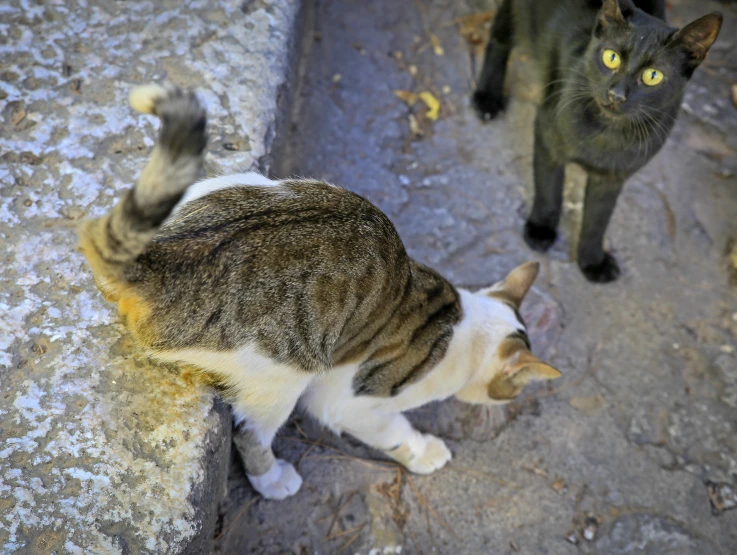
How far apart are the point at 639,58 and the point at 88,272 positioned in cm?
200

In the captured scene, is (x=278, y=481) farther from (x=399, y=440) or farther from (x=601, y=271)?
(x=601, y=271)

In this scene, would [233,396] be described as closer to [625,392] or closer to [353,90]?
[625,392]

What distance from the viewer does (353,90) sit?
3.49 meters

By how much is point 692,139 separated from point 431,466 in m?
2.40

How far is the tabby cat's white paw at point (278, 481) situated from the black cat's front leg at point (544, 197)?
5.23 ft

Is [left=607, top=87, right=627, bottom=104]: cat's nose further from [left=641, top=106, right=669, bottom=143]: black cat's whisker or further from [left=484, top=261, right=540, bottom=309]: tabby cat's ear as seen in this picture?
[left=484, top=261, right=540, bottom=309]: tabby cat's ear

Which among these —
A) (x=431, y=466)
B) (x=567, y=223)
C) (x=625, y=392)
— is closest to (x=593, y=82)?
(x=567, y=223)

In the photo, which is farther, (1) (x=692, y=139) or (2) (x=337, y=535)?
(1) (x=692, y=139)

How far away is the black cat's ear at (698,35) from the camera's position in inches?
84.5

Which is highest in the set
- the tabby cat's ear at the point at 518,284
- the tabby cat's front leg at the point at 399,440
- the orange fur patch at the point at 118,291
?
the orange fur patch at the point at 118,291

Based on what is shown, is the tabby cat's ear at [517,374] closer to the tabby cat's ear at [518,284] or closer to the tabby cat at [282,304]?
the tabby cat at [282,304]

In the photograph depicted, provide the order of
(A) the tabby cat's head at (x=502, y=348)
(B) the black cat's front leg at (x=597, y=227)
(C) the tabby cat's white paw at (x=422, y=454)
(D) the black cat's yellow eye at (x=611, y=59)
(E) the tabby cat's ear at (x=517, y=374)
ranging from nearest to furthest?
(E) the tabby cat's ear at (x=517, y=374), (A) the tabby cat's head at (x=502, y=348), (D) the black cat's yellow eye at (x=611, y=59), (C) the tabby cat's white paw at (x=422, y=454), (B) the black cat's front leg at (x=597, y=227)

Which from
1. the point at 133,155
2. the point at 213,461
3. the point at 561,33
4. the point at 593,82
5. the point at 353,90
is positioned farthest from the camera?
the point at 353,90

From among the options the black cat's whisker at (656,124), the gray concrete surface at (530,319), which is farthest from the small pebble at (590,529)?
the black cat's whisker at (656,124)
